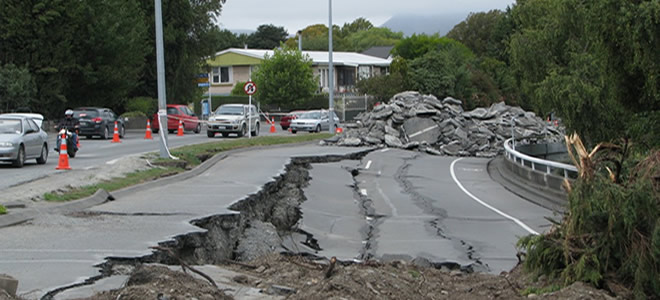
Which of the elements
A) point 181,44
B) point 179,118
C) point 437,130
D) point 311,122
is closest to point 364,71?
point 181,44

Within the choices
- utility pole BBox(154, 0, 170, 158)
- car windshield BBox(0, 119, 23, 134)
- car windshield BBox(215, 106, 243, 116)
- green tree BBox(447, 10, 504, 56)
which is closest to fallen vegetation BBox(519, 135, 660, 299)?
utility pole BBox(154, 0, 170, 158)

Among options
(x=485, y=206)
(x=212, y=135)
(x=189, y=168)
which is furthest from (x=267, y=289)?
(x=212, y=135)

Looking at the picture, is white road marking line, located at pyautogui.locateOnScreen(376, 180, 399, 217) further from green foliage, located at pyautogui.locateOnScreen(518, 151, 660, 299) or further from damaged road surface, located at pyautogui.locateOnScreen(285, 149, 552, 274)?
green foliage, located at pyautogui.locateOnScreen(518, 151, 660, 299)

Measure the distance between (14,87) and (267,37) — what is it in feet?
321

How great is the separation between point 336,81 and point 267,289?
3083 inches

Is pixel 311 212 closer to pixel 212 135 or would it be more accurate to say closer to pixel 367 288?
pixel 367 288

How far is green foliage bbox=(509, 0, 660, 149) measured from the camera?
13258 mm

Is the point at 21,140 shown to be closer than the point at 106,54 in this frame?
Yes

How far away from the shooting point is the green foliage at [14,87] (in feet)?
131

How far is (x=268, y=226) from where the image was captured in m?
13.6

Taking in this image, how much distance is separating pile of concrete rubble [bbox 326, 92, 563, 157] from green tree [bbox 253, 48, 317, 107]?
910 inches

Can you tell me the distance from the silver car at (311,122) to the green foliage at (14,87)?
15.9 meters

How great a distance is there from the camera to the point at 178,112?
154ft

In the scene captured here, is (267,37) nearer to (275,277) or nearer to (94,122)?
(94,122)
